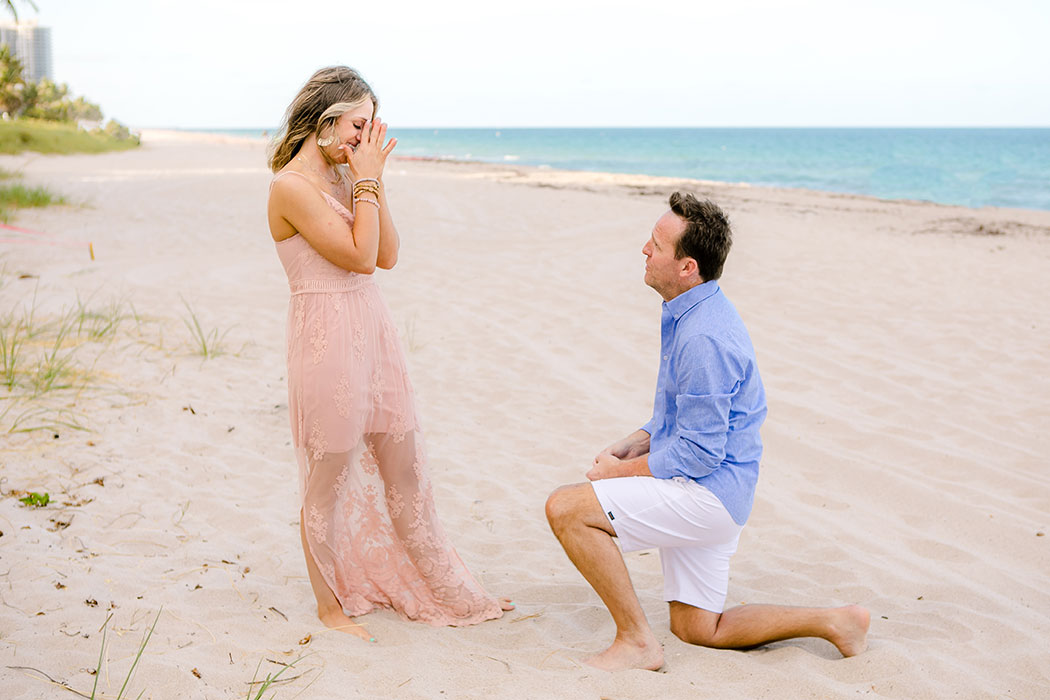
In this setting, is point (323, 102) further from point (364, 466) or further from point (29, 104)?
point (29, 104)

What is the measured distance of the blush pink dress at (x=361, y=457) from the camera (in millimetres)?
2840

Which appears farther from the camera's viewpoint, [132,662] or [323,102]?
[323,102]

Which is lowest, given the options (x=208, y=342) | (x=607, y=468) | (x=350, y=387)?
(x=208, y=342)

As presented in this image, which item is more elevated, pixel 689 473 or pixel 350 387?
pixel 350 387

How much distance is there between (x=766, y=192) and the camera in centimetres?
2216

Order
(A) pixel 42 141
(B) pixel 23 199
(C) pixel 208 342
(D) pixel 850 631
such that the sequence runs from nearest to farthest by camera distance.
→ (D) pixel 850 631 → (C) pixel 208 342 → (B) pixel 23 199 → (A) pixel 42 141

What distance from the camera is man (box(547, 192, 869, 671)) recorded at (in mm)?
2635

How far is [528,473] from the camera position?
462 cm

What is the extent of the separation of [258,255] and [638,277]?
4.67m

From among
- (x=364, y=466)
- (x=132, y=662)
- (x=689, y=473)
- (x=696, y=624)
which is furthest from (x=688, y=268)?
(x=132, y=662)

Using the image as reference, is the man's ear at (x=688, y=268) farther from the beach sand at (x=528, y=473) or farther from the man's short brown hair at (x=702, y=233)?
the beach sand at (x=528, y=473)

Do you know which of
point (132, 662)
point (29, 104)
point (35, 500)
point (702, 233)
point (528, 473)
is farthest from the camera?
point (29, 104)

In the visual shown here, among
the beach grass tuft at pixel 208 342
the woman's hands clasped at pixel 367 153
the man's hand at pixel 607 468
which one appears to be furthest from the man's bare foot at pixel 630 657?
the beach grass tuft at pixel 208 342

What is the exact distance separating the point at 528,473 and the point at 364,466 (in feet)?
5.55
